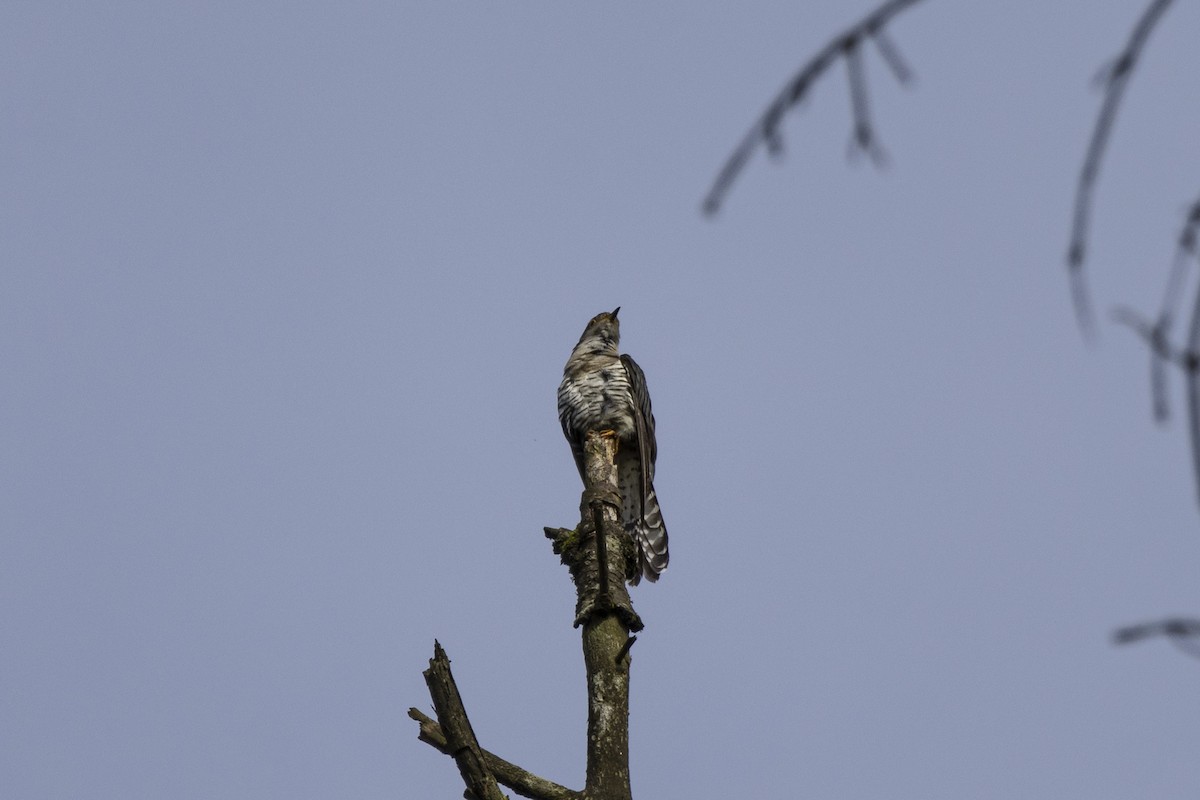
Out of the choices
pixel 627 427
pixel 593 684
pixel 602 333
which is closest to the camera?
pixel 593 684

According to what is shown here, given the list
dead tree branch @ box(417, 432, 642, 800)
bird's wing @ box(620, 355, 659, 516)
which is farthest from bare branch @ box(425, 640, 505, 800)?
bird's wing @ box(620, 355, 659, 516)

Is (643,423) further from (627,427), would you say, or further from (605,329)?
(605,329)

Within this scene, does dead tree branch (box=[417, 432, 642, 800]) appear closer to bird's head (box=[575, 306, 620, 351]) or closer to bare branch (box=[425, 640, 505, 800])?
bare branch (box=[425, 640, 505, 800])

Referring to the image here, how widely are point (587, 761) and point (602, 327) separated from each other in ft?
21.5

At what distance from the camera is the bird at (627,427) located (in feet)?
26.7

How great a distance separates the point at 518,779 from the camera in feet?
15.0

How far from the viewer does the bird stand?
814 centimetres

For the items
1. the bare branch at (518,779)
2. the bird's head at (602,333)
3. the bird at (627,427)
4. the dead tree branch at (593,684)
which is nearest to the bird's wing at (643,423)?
the bird at (627,427)

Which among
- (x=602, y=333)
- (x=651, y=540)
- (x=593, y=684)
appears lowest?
(x=593, y=684)

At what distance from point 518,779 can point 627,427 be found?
4335mm

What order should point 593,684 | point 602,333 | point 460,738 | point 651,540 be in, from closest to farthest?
1. point 460,738
2. point 593,684
3. point 651,540
4. point 602,333

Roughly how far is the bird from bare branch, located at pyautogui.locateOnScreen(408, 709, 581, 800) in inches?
134

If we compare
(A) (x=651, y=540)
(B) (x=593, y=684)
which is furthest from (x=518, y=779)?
(A) (x=651, y=540)

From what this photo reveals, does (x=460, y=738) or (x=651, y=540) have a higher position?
(x=651, y=540)
